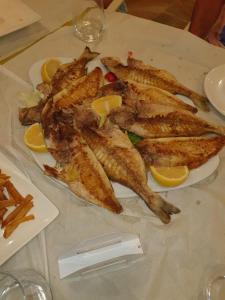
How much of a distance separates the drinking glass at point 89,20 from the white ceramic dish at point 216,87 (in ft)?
1.91

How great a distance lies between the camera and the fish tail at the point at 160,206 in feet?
3.52

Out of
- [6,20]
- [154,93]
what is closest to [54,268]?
[154,93]

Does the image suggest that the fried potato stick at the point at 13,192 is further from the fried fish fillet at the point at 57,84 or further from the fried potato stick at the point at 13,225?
the fried fish fillet at the point at 57,84

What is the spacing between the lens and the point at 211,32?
1836mm

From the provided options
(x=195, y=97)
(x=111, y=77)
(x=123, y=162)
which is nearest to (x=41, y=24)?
(x=111, y=77)

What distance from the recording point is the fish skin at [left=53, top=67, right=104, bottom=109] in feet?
4.31

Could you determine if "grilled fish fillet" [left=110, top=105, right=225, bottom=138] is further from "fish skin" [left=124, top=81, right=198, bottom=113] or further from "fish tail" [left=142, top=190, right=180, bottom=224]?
"fish tail" [left=142, top=190, right=180, bottom=224]

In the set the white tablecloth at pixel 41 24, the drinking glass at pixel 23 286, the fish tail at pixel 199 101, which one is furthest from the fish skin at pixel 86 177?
the white tablecloth at pixel 41 24

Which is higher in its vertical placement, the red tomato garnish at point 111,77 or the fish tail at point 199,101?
the red tomato garnish at point 111,77

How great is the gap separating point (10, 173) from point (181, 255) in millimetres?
599

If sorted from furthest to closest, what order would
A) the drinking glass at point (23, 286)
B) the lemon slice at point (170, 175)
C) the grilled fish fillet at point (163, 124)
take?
the grilled fish fillet at point (163, 124)
the lemon slice at point (170, 175)
the drinking glass at point (23, 286)

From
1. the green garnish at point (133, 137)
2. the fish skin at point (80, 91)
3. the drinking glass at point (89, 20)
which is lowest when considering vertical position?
the green garnish at point (133, 137)

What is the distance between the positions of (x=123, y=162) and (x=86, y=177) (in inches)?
5.1

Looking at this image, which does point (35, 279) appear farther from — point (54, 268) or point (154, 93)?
point (154, 93)
